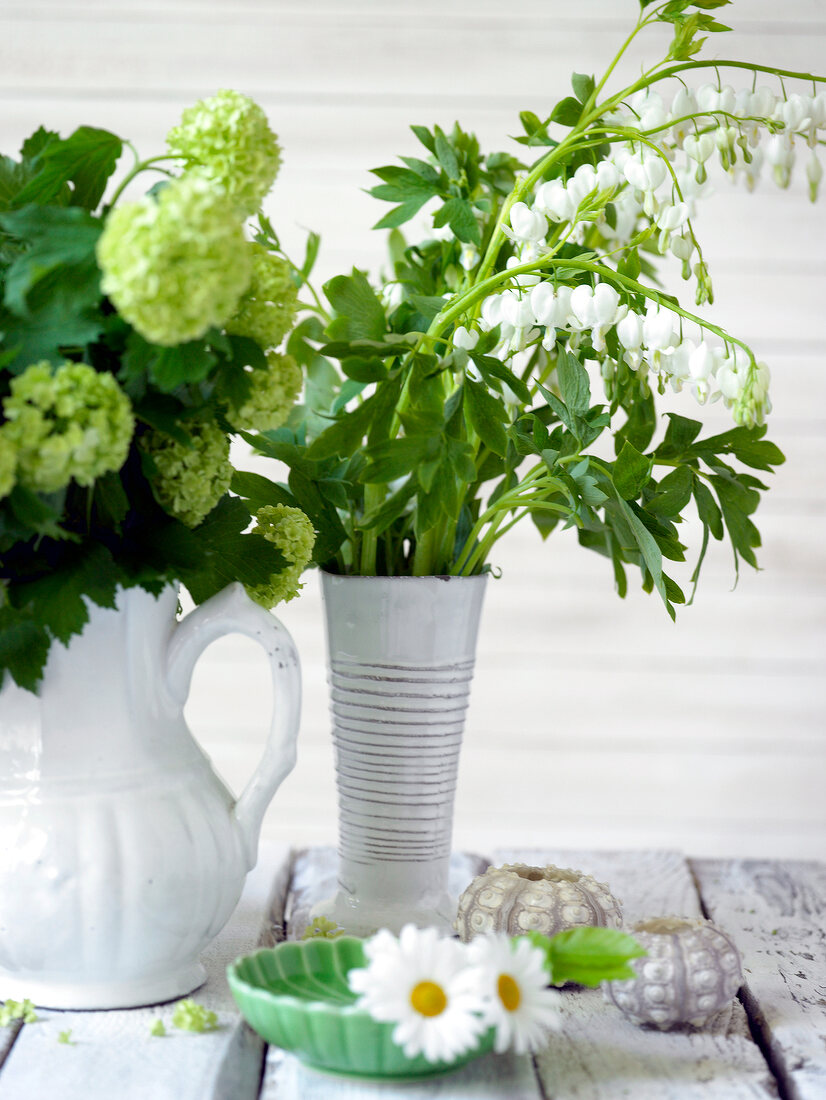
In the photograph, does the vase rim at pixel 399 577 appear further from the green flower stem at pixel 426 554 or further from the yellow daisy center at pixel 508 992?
the yellow daisy center at pixel 508 992

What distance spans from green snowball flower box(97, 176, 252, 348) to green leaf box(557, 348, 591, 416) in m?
0.27

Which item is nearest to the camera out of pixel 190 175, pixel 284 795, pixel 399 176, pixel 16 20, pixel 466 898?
pixel 190 175

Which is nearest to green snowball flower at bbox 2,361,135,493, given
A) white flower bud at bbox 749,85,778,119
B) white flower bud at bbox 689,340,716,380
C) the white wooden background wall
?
white flower bud at bbox 689,340,716,380

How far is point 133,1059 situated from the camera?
0.57 m

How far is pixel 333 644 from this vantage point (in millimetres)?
796

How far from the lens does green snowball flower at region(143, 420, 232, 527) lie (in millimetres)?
590

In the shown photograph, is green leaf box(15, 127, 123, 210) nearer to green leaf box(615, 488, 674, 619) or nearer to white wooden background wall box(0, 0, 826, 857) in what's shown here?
green leaf box(615, 488, 674, 619)

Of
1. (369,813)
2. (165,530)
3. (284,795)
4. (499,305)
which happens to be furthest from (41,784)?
(284,795)

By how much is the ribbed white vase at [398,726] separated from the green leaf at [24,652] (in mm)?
242

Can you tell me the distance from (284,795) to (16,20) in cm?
120

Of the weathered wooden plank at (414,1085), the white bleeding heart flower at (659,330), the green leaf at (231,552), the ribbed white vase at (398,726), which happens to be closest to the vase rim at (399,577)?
the ribbed white vase at (398,726)

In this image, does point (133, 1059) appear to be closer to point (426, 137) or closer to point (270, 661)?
point (270, 661)

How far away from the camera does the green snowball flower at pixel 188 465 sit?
→ 590 millimetres

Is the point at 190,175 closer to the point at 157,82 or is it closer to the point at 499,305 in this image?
the point at 499,305
